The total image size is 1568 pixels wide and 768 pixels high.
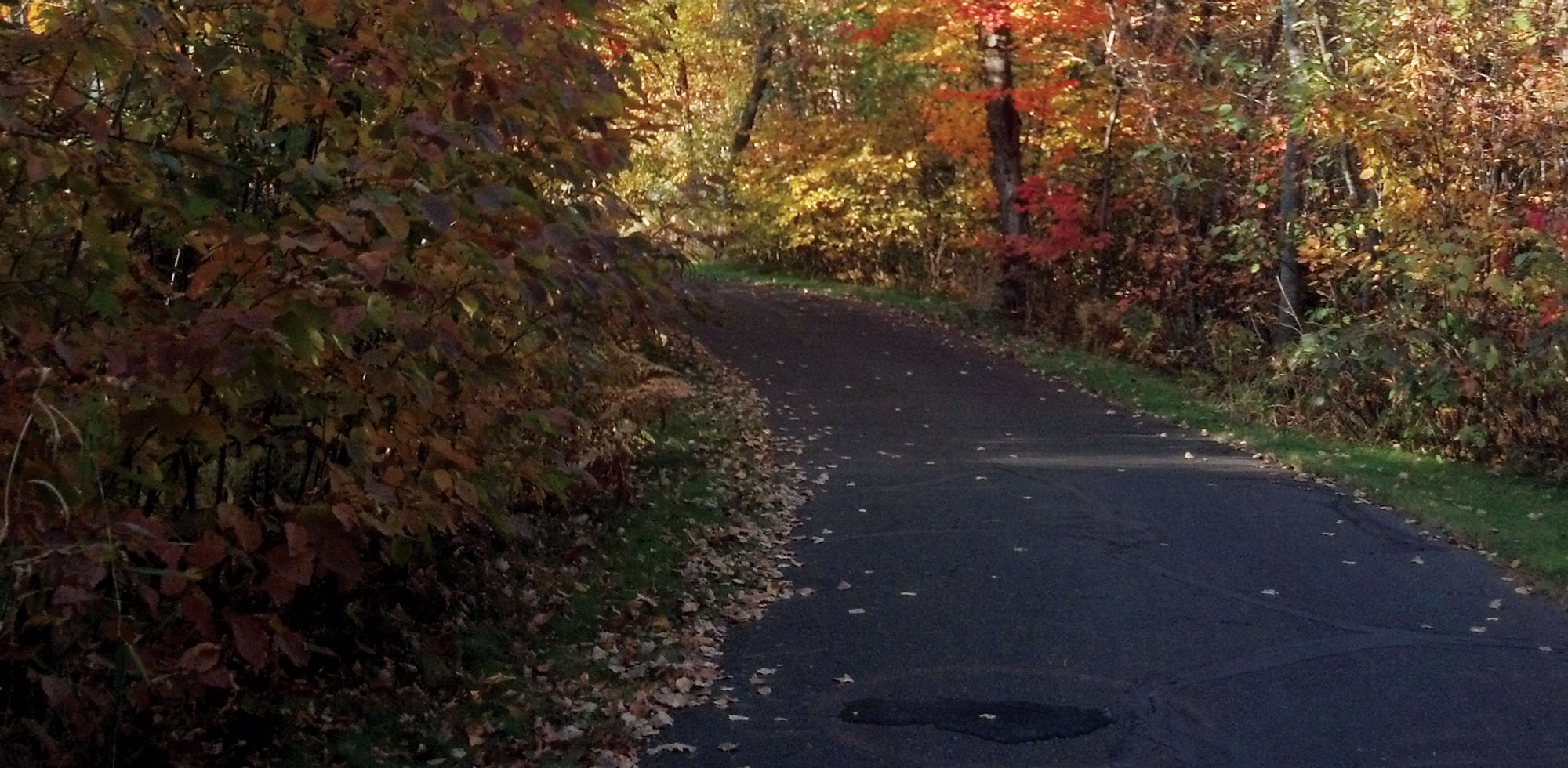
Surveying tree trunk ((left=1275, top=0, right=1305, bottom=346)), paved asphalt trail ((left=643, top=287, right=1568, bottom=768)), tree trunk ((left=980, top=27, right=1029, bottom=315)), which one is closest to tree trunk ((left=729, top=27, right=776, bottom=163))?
tree trunk ((left=980, top=27, right=1029, bottom=315))

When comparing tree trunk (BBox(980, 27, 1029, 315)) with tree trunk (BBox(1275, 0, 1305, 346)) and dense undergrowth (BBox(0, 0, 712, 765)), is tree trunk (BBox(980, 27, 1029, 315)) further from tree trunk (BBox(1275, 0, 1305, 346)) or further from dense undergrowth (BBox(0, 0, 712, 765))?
dense undergrowth (BBox(0, 0, 712, 765))

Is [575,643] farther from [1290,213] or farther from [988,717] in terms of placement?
[1290,213]

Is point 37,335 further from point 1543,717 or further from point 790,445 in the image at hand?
point 790,445

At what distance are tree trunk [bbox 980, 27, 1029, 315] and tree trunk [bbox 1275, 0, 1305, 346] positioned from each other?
618 centimetres

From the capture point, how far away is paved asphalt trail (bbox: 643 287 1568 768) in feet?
22.0

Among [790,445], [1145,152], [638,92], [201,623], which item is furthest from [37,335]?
[1145,152]

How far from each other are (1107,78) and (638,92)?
52.3 feet

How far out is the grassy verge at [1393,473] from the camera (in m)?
10.9

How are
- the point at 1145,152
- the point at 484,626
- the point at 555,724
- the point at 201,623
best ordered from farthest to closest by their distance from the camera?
the point at 1145,152 → the point at 484,626 → the point at 555,724 → the point at 201,623

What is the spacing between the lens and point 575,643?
8352mm

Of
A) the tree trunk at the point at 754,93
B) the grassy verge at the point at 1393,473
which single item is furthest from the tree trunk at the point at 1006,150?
the tree trunk at the point at 754,93

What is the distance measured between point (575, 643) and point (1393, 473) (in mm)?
8738

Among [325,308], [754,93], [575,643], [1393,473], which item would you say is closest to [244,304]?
[325,308]

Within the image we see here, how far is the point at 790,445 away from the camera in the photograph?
15.8m
